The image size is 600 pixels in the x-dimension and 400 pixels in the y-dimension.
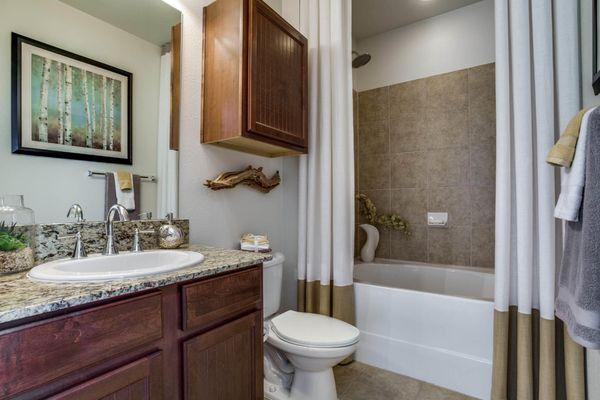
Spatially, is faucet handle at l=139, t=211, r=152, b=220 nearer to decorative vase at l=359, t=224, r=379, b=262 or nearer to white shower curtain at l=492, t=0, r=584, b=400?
white shower curtain at l=492, t=0, r=584, b=400

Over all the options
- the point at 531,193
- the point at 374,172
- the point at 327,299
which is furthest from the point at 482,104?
the point at 327,299

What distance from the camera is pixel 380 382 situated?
1.80m

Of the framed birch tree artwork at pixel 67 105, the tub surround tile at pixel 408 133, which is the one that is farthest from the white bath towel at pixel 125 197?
the tub surround tile at pixel 408 133

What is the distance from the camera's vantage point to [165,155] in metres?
1.49

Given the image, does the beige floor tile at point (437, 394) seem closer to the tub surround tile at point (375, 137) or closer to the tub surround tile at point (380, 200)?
the tub surround tile at point (380, 200)

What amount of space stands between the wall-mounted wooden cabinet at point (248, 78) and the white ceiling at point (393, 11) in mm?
1107

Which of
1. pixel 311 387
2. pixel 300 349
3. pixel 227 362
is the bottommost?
pixel 311 387

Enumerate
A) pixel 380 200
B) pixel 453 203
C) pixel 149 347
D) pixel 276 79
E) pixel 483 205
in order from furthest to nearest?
1. pixel 380 200
2. pixel 453 203
3. pixel 483 205
4. pixel 276 79
5. pixel 149 347

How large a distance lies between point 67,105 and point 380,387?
80.6 inches

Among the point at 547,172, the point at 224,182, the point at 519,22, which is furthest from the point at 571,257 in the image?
the point at 224,182

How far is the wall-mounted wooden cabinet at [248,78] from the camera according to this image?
1.50 meters

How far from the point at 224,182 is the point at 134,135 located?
511mm

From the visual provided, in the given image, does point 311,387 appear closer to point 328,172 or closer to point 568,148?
point 328,172

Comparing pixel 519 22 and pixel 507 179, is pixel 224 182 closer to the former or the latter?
pixel 507 179
